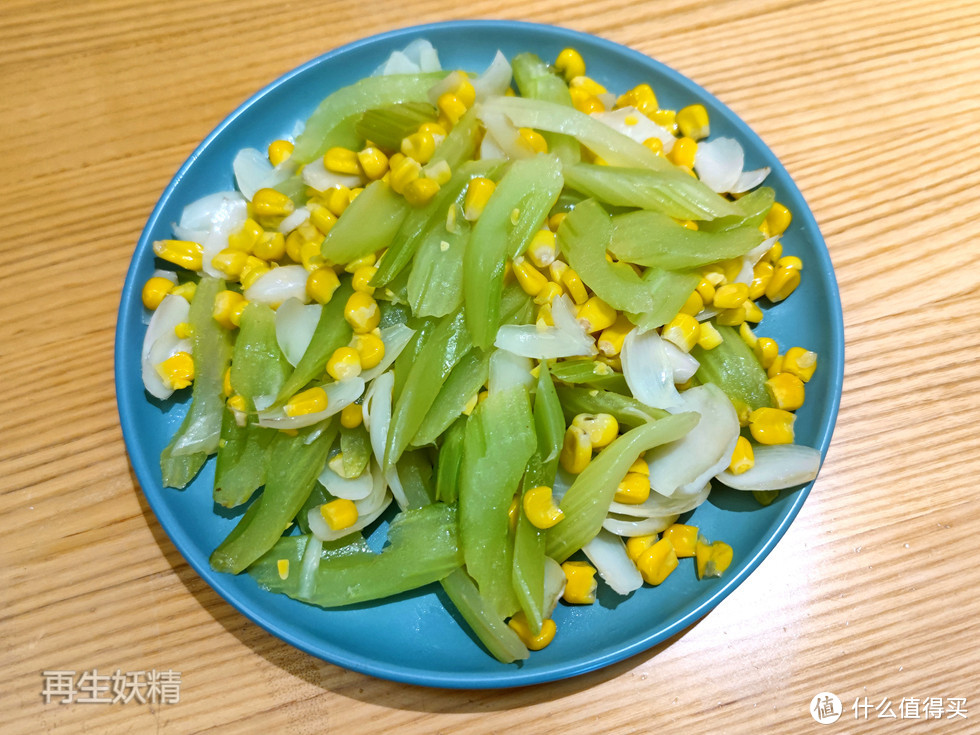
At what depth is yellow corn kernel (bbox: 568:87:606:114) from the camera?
1596mm

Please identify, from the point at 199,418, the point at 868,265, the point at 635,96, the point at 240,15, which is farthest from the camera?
the point at 240,15

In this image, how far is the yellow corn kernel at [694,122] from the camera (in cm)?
159

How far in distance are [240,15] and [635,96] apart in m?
1.20

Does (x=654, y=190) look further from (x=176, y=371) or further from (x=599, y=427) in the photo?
(x=176, y=371)

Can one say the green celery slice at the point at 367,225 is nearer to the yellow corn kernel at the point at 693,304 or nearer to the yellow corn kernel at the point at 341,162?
the yellow corn kernel at the point at 341,162

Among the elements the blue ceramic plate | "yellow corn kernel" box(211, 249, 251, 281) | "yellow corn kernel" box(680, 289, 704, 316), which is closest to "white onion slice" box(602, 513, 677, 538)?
the blue ceramic plate


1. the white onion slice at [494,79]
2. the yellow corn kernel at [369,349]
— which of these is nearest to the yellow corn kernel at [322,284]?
the yellow corn kernel at [369,349]

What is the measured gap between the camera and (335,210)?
151 cm

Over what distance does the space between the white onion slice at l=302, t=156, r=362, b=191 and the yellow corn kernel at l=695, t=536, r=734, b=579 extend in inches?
44.1

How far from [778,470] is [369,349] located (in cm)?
88

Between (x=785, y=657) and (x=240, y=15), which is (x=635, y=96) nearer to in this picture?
(x=240, y=15)

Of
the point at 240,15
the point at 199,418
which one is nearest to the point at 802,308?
the point at 199,418

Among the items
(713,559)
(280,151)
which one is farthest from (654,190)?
(280,151)

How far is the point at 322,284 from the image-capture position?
56.2 inches
